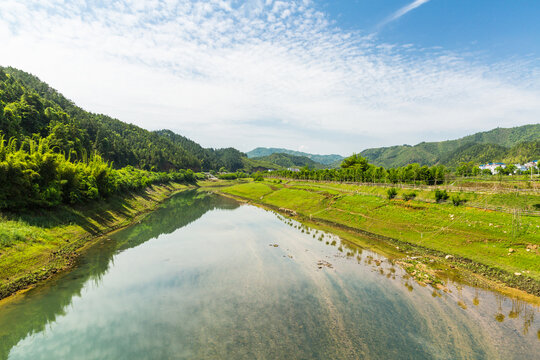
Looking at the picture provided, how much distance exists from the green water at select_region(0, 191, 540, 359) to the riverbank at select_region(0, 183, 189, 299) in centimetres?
239

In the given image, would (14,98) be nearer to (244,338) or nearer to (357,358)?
(244,338)

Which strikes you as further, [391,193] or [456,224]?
[391,193]

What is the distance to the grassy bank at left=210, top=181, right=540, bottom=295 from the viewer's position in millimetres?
30344

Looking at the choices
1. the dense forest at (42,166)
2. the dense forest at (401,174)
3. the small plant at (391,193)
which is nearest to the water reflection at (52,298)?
the dense forest at (42,166)

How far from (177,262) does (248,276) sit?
11.7m

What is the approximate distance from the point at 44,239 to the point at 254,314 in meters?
32.9

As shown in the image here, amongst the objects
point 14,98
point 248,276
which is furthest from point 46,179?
point 14,98

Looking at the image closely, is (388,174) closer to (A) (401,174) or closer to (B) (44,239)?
(A) (401,174)

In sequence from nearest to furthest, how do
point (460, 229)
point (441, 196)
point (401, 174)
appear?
point (460, 229) → point (441, 196) → point (401, 174)

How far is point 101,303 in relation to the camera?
23.6 metres

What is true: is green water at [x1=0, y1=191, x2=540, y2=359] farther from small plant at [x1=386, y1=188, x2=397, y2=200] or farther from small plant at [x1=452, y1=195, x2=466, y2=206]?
small plant at [x1=386, y1=188, x2=397, y2=200]

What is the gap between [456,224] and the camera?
4228 cm

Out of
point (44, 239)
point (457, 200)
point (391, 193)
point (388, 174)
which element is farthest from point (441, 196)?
point (44, 239)

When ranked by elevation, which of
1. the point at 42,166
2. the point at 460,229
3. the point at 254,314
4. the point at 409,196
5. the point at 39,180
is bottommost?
the point at 254,314
